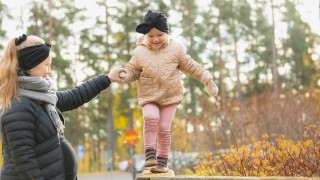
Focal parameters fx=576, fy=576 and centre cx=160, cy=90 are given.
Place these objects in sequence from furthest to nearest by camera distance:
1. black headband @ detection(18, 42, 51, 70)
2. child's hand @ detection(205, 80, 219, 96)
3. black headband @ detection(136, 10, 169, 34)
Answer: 1. child's hand @ detection(205, 80, 219, 96)
2. black headband @ detection(136, 10, 169, 34)
3. black headband @ detection(18, 42, 51, 70)

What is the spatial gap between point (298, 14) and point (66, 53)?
16301mm

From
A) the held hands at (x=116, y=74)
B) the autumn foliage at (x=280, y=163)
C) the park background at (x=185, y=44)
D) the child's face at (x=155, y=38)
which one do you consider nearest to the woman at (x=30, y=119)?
the held hands at (x=116, y=74)

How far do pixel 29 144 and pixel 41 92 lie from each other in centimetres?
38

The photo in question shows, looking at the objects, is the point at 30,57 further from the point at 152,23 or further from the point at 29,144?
the point at 152,23

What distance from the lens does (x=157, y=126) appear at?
18.3 feet

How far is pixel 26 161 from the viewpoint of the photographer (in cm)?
372

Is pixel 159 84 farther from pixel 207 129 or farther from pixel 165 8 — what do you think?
pixel 165 8

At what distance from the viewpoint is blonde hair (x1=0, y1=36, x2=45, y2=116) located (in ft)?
12.6

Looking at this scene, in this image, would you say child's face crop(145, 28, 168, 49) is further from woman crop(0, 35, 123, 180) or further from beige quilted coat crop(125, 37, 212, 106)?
woman crop(0, 35, 123, 180)

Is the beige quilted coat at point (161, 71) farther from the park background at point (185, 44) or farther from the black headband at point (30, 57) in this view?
the park background at point (185, 44)

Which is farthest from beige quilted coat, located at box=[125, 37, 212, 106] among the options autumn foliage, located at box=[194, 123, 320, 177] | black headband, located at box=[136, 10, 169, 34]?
autumn foliage, located at box=[194, 123, 320, 177]

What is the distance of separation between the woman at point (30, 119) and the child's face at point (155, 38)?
5.29ft

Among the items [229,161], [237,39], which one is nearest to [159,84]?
[229,161]

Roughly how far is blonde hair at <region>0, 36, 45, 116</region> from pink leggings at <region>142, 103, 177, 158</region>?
1.80 m
